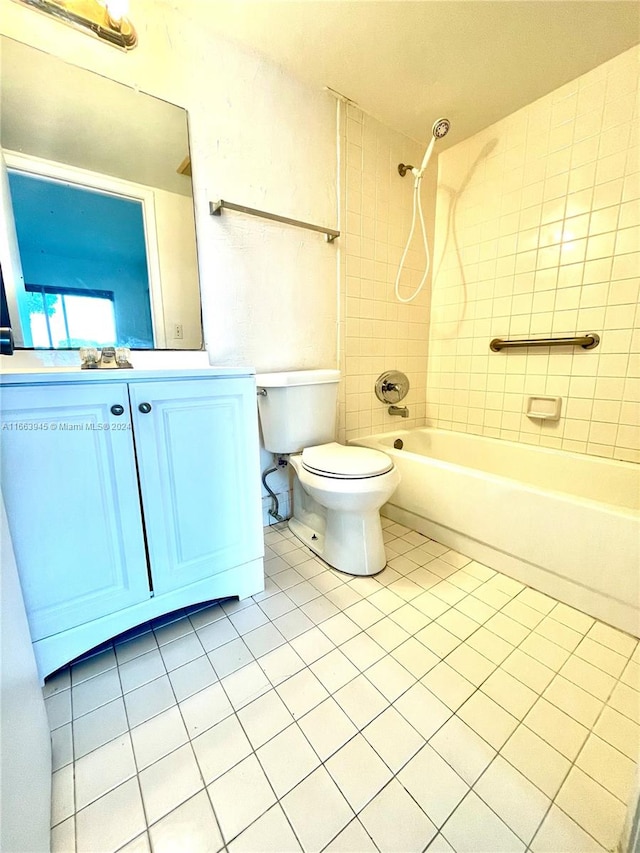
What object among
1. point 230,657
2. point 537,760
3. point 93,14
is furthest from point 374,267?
point 537,760

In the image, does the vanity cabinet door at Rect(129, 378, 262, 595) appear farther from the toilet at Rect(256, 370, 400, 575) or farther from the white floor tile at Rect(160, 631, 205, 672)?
the toilet at Rect(256, 370, 400, 575)

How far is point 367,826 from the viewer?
25.0 inches

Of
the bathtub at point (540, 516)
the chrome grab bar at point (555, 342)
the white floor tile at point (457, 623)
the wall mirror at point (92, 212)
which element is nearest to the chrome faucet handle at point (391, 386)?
the bathtub at point (540, 516)

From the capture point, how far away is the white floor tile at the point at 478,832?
60cm

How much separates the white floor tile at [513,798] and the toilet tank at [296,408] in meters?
1.15

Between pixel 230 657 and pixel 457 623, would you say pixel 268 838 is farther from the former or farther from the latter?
pixel 457 623

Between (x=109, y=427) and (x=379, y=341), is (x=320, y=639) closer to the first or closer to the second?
(x=109, y=427)

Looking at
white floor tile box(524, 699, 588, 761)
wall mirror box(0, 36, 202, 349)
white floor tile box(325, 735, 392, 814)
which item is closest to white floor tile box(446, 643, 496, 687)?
white floor tile box(524, 699, 588, 761)

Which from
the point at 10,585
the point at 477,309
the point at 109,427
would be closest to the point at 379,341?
the point at 477,309

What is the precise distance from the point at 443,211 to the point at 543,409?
1316 millimetres

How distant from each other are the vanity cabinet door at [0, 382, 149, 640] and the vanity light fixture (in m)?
1.20

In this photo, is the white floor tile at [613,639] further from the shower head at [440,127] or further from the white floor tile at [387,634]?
the shower head at [440,127]

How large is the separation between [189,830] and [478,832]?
0.53 metres

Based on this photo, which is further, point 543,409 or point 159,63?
point 543,409
